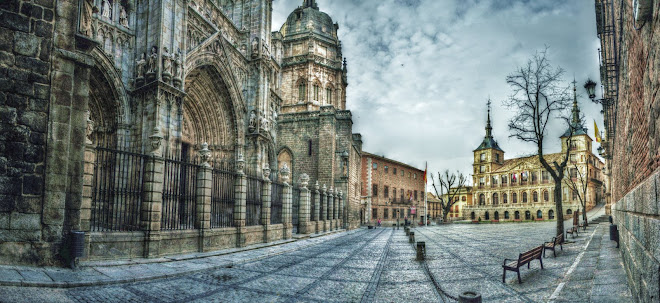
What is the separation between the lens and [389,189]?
5456 cm

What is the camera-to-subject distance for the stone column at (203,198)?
12.2 m

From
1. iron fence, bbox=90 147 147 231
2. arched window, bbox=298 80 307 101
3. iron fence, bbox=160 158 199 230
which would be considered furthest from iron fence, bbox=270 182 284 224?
arched window, bbox=298 80 307 101

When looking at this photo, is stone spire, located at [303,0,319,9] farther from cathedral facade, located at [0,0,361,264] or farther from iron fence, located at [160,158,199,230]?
iron fence, located at [160,158,199,230]

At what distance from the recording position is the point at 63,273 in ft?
23.0

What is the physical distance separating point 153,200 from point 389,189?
46016 millimetres

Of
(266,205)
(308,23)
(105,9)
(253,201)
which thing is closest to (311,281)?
(253,201)

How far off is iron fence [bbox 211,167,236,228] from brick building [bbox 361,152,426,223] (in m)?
34.5

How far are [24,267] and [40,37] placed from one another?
4.19 m

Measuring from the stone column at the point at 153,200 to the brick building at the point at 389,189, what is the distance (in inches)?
1509

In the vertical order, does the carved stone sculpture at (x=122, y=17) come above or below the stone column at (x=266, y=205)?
above

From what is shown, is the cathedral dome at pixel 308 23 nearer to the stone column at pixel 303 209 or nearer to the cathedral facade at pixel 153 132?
the cathedral facade at pixel 153 132

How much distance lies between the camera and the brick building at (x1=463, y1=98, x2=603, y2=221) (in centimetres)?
6316

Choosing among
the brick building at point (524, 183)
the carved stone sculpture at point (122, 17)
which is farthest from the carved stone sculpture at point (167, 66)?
the brick building at point (524, 183)

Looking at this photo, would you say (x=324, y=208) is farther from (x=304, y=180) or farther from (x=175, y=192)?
(x=175, y=192)
